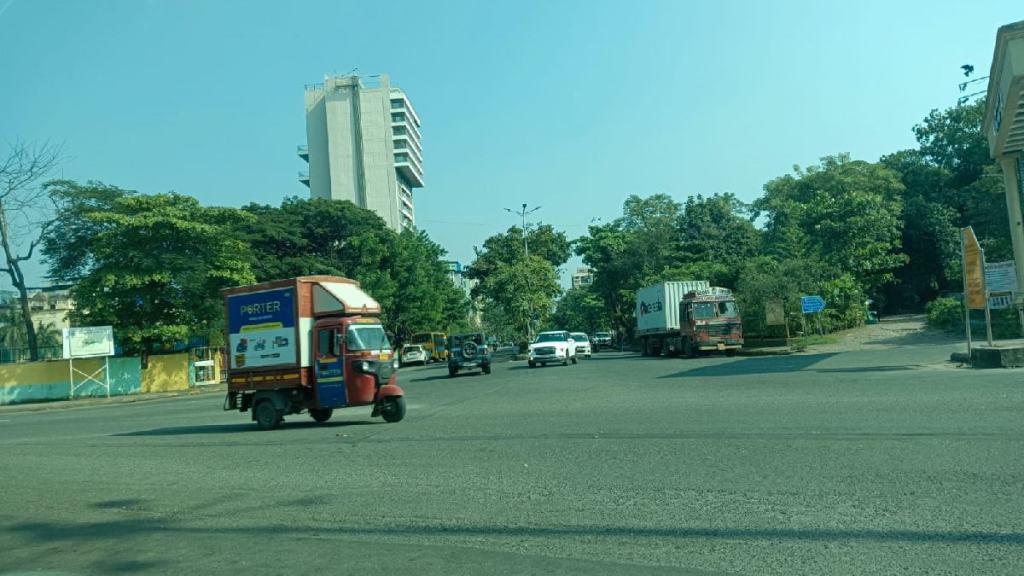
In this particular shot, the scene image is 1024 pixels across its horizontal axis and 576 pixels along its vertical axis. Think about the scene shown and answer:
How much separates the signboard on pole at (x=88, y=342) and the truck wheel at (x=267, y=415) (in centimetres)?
2592

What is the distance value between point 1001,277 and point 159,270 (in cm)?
3665

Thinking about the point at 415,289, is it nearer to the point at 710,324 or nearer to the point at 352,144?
the point at 710,324

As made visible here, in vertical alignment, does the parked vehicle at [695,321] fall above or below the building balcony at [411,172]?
below

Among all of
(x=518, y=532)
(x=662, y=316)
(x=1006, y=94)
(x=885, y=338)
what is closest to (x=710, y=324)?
(x=662, y=316)

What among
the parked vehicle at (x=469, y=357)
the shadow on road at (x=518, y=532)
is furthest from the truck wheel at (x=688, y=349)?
the shadow on road at (x=518, y=532)

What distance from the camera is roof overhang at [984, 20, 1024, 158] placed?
62.1 feet

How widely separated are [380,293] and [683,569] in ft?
190

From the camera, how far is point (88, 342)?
39125 millimetres

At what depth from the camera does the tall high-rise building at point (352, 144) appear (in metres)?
120

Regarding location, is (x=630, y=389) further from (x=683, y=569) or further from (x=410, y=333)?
(x=410, y=333)

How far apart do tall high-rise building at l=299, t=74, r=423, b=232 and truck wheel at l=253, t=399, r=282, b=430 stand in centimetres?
10277

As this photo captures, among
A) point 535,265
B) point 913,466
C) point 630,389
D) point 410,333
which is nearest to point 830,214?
point 535,265

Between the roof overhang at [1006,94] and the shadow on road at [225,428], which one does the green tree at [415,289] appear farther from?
the roof overhang at [1006,94]

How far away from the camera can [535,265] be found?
64.4 meters
